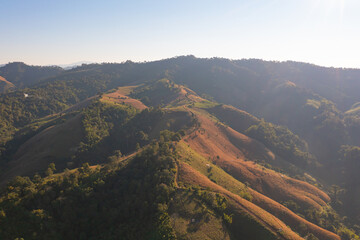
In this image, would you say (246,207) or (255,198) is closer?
(246,207)

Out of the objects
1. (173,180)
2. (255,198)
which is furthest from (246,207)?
(173,180)

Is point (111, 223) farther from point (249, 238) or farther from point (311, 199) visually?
point (311, 199)

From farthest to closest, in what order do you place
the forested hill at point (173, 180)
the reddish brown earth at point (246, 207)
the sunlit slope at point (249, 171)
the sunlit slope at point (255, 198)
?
the sunlit slope at point (249, 171) → the sunlit slope at point (255, 198) → the reddish brown earth at point (246, 207) → the forested hill at point (173, 180)

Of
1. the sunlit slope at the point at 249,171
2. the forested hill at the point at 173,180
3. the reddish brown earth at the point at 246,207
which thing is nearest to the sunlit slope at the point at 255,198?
the forested hill at the point at 173,180

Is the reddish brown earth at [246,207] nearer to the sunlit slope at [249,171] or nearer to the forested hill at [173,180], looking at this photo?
the forested hill at [173,180]

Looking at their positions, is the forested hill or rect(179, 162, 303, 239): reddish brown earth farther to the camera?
rect(179, 162, 303, 239): reddish brown earth

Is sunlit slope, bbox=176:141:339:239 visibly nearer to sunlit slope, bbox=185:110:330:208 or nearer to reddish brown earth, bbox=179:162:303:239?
reddish brown earth, bbox=179:162:303:239

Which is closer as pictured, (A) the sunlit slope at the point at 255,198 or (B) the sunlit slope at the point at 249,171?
(A) the sunlit slope at the point at 255,198

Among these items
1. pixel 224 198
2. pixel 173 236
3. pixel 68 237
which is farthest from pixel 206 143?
pixel 68 237

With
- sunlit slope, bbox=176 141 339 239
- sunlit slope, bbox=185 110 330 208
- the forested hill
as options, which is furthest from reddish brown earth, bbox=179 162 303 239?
sunlit slope, bbox=185 110 330 208

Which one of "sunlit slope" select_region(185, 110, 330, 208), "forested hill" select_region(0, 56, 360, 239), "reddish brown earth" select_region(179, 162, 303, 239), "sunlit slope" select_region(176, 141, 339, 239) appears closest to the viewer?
"forested hill" select_region(0, 56, 360, 239)

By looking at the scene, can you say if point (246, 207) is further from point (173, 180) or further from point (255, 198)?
point (173, 180)
